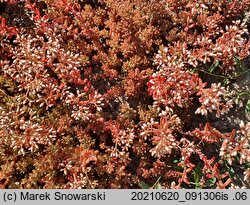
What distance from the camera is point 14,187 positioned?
12.2 feet

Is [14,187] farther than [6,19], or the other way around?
[6,19]

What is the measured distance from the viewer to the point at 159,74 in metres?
3.88

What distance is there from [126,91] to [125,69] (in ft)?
0.65

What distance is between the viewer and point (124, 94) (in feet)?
13.4

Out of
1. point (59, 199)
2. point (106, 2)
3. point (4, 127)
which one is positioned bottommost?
point (59, 199)

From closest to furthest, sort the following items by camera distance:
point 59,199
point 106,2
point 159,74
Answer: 1. point 59,199
2. point 159,74
3. point 106,2

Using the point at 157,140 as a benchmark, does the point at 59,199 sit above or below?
below

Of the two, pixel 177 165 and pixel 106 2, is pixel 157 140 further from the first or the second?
pixel 106 2

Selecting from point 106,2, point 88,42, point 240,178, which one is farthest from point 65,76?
point 240,178

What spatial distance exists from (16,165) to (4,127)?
1.09ft

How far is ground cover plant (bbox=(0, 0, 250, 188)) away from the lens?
3.76m

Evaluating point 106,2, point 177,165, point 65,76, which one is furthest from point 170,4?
point 177,165

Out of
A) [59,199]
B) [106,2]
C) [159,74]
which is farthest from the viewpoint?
[106,2]

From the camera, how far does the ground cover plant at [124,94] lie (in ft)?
12.3
